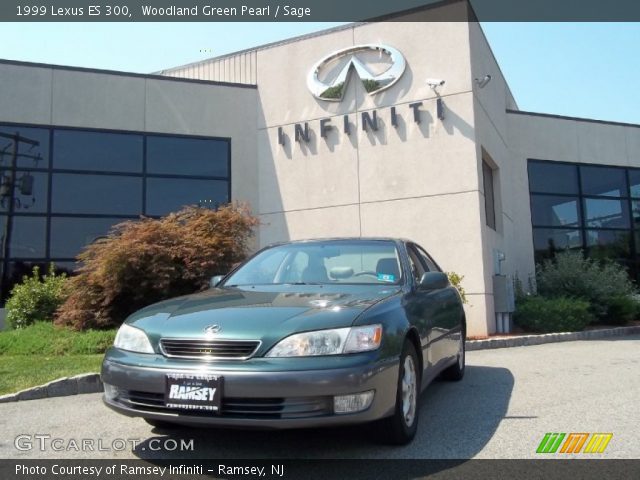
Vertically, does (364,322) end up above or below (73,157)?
below

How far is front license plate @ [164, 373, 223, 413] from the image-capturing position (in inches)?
123

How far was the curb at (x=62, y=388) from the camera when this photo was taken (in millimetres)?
5719

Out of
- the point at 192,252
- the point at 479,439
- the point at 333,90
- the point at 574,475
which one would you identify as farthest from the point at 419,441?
the point at 333,90

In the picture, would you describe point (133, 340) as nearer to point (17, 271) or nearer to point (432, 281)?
point (432, 281)

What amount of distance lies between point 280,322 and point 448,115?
924 cm

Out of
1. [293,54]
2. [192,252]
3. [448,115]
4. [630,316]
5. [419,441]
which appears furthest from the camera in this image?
[293,54]

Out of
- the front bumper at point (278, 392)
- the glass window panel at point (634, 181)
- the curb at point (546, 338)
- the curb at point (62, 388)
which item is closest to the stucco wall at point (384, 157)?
the curb at point (546, 338)

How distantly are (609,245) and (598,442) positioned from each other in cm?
1464

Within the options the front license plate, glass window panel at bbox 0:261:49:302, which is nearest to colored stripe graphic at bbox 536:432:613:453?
the front license plate

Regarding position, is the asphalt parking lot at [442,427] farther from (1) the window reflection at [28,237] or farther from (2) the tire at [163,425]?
(1) the window reflection at [28,237]

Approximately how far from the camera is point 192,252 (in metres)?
9.48

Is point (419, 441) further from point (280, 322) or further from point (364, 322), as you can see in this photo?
point (280, 322)

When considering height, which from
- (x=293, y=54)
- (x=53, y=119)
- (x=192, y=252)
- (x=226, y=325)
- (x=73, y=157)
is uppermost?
(x=293, y=54)

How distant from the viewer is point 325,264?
15.8 ft
